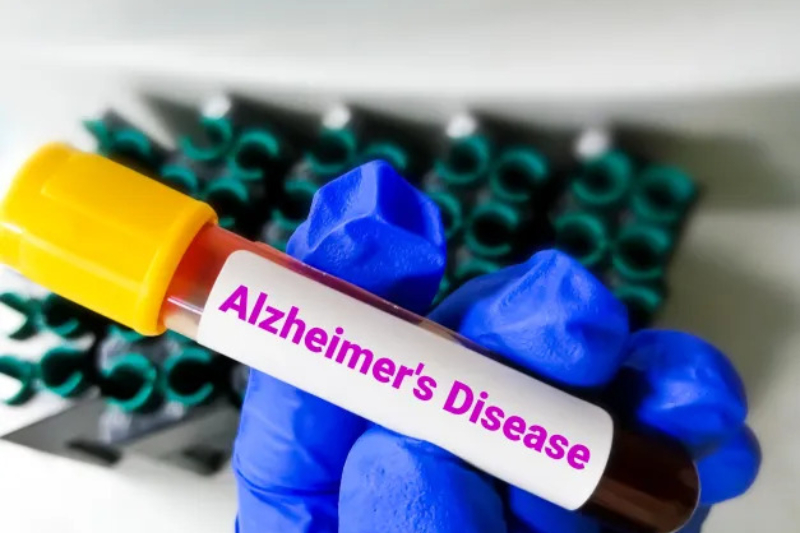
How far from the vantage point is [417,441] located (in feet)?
1.05

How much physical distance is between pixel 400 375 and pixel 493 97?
272mm

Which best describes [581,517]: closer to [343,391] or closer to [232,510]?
[343,391]

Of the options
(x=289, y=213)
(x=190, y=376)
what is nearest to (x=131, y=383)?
(x=190, y=376)

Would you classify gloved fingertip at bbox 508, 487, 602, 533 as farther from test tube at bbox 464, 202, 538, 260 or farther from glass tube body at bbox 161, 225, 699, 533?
test tube at bbox 464, 202, 538, 260

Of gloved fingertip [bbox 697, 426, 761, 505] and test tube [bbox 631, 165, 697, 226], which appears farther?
test tube [bbox 631, 165, 697, 226]

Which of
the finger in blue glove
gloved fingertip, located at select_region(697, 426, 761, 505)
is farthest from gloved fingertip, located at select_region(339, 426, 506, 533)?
gloved fingertip, located at select_region(697, 426, 761, 505)

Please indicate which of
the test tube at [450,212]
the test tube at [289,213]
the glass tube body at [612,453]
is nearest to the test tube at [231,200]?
the test tube at [289,213]

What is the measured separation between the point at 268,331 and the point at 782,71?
1.07 ft

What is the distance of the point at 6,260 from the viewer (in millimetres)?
308

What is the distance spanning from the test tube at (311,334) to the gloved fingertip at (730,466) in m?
0.07

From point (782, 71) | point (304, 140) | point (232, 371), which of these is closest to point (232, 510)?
point (232, 371)

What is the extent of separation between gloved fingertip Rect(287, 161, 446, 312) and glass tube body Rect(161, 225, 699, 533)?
13 mm

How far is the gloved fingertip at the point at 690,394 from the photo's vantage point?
0.34 m

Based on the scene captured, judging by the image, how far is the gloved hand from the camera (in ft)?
1.03
